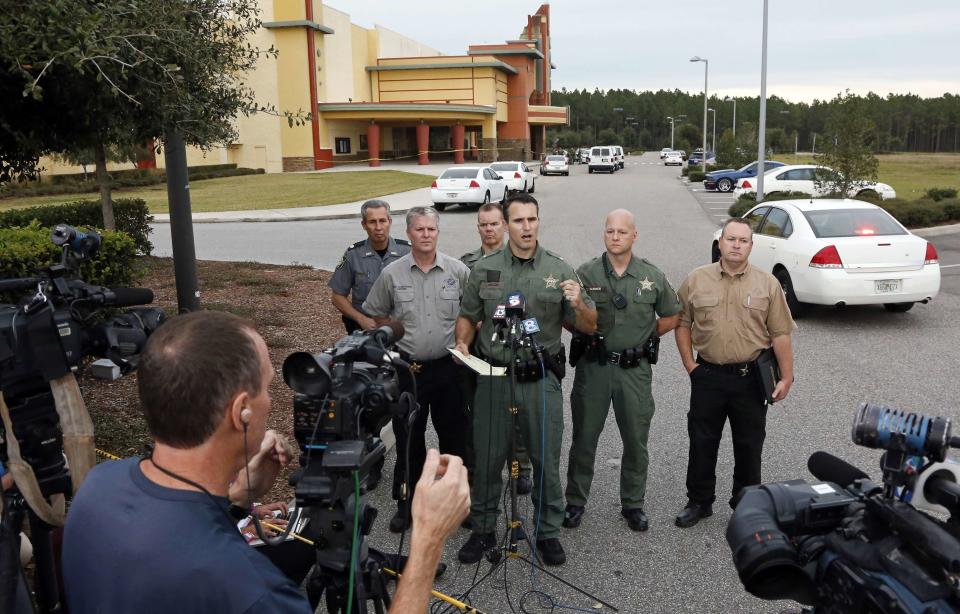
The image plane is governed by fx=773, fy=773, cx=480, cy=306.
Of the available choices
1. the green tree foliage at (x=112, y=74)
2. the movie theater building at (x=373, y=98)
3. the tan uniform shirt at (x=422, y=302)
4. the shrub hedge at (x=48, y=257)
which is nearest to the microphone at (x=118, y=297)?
the green tree foliage at (x=112, y=74)

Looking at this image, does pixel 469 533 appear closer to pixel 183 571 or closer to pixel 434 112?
pixel 183 571

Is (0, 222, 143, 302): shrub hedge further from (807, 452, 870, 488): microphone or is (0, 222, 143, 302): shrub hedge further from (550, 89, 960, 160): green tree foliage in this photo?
(550, 89, 960, 160): green tree foliage

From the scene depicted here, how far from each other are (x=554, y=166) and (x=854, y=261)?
4051 cm

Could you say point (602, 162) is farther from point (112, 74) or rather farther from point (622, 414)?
point (112, 74)

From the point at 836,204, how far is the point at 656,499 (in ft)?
23.8

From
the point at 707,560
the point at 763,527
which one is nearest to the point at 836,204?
the point at 707,560

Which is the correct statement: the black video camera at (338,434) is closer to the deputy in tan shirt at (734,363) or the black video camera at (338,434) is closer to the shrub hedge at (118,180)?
the deputy in tan shirt at (734,363)

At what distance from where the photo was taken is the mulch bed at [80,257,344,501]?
5.96 m

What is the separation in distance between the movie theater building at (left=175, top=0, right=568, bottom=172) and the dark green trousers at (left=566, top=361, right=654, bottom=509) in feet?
129

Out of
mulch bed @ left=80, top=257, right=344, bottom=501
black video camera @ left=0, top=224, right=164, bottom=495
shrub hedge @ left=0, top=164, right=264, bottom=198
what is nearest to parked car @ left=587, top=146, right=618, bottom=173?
shrub hedge @ left=0, top=164, right=264, bottom=198

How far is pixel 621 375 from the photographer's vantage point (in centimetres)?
499

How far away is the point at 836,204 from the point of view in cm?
1088

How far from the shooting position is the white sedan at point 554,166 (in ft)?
163

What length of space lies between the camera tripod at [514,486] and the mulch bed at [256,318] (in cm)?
162
